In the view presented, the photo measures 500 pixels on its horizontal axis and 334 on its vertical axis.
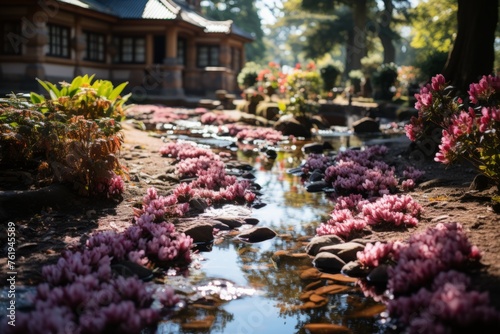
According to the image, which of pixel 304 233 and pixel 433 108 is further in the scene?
pixel 433 108

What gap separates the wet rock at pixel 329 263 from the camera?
18.2ft

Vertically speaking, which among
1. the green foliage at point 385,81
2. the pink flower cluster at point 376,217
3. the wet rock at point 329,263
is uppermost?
the green foliage at point 385,81

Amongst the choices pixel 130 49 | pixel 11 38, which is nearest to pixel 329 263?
pixel 11 38

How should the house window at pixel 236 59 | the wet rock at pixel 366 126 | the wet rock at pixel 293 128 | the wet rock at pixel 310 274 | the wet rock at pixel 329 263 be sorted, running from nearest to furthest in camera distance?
the wet rock at pixel 310 274, the wet rock at pixel 329 263, the wet rock at pixel 293 128, the wet rock at pixel 366 126, the house window at pixel 236 59

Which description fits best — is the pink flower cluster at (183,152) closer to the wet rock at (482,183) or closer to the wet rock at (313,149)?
the wet rock at (313,149)

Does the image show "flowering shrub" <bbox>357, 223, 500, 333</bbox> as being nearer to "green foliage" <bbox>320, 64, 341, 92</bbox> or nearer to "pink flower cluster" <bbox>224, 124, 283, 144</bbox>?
"pink flower cluster" <bbox>224, 124, 283, 144</bbox>

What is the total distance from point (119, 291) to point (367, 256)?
2.49m

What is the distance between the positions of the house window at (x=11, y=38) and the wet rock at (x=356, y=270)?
23.7 m

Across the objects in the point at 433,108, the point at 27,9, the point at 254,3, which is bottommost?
the point at 433,108

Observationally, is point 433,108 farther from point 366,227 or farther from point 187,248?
point 187,248

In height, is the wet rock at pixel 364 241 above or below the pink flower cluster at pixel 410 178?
below

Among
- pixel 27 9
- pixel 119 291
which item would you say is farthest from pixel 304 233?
pixel 27 9

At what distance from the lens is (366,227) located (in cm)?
664

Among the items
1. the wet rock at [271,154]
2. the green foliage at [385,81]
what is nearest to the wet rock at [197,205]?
the wet rock at [271,154]
